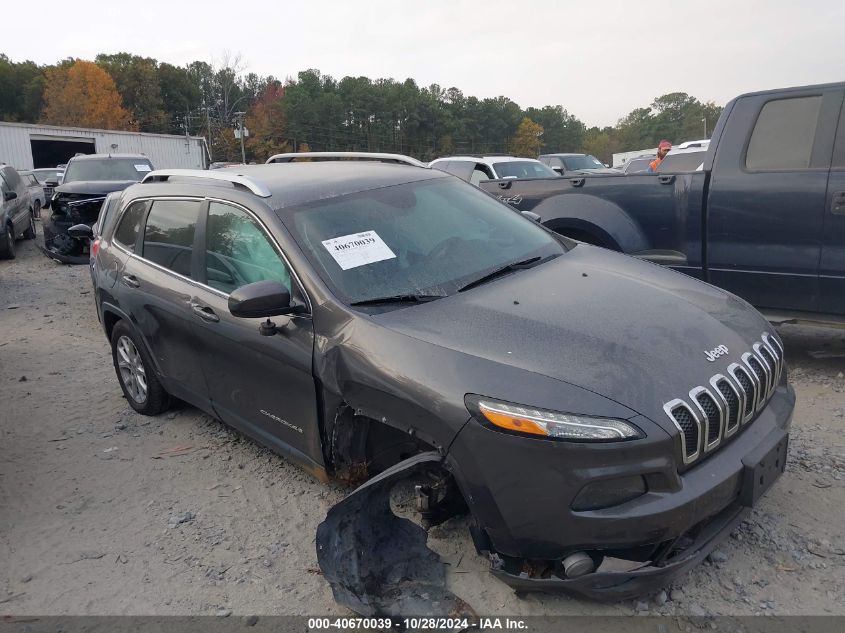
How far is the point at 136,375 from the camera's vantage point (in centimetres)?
491

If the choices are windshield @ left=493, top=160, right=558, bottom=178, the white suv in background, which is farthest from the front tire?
windshield @ left=493, top=160, right=558, bottom=178

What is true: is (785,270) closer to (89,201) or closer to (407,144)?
(89,201)

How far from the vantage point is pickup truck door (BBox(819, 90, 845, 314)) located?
4.55 m

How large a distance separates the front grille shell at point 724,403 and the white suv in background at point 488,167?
927 centimetres

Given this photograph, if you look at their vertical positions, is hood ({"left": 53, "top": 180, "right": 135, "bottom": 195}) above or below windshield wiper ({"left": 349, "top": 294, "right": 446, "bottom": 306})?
above

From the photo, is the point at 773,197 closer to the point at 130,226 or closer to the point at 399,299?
the point at 399,299

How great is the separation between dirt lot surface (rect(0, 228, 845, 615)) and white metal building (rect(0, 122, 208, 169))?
1072 inches

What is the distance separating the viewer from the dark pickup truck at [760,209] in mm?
4652

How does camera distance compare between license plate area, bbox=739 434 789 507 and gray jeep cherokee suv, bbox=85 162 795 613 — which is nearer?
gray jeep cherokee suv, bbox=85 162 795 613

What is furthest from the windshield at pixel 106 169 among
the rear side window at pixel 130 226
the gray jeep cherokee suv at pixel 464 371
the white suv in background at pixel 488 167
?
the gray jeep cherokee suv at pixel 464 371

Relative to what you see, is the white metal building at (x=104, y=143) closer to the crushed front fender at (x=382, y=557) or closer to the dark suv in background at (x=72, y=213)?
the dark suv in background at (x=72, y=213)

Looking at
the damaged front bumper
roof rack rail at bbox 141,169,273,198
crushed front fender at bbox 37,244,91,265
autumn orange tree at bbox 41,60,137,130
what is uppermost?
autumn orange tree at bbox 41,60,137,130

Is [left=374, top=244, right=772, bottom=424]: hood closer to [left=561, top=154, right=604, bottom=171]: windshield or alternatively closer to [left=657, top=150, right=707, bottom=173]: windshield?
[left=657, top=150, right=707, bottom=173]: windshield

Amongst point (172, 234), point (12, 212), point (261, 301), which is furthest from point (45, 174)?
point (261, 301)
